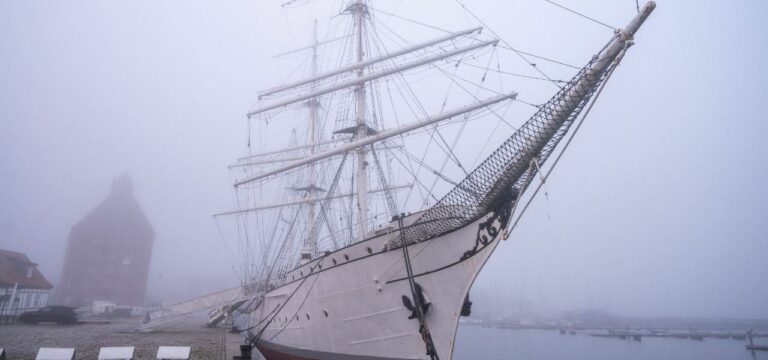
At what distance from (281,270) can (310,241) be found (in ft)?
6.06

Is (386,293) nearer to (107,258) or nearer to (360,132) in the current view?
(360,132)

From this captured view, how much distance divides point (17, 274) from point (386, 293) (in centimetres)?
3678

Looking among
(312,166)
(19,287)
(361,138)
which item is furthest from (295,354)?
(19,287)

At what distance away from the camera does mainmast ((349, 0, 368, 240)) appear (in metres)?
14.3

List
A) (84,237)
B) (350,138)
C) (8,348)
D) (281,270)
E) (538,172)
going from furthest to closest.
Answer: (84,237)
(281,270)
(350,138)
(8,348)
(538,172)

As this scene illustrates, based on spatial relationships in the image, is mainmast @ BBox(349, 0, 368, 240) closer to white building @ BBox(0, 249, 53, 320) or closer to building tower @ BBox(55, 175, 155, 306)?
white building @ BBox(0, 249, 53, 320)

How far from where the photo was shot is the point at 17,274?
1314 inches

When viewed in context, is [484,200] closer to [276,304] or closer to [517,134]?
[517,134]

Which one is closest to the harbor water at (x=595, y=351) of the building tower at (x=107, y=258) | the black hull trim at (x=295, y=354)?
the black hull trim at (x=295, y=354)

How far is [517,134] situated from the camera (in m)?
8.31

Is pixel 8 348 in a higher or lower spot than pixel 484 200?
lower

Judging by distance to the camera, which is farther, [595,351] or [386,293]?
[595,351]

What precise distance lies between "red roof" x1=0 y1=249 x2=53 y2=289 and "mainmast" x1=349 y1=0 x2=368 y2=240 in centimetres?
2983

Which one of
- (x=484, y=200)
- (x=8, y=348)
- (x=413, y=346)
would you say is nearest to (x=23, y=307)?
(x=8, y=348)
